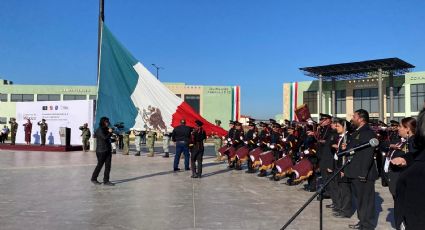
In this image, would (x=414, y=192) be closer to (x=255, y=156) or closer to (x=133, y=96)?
(x=255, y=156)

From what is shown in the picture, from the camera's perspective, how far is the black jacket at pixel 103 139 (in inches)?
421

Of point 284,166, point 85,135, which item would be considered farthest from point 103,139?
point 85,135

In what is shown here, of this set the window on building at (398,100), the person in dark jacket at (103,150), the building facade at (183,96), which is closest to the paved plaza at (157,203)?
the person in dark jacket at (103,150)

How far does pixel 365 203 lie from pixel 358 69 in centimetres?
5418

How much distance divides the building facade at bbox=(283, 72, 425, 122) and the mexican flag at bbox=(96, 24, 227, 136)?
4270 cm

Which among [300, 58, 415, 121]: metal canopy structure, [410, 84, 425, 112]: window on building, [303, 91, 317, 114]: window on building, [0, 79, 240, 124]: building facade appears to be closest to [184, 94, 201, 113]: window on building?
[0, 79, 240, 124]: building facade

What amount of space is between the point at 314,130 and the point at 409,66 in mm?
50276

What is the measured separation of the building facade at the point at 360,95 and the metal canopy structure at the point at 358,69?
3.87 feet

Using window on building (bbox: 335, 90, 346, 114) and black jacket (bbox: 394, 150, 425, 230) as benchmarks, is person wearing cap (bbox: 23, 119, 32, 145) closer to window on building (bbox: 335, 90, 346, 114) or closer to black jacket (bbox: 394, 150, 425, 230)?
black jacket (bbox: 394, 150, 425, 230)

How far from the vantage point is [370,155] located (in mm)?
6250

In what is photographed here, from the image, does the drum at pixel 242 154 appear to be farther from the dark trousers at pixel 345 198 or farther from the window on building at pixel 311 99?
the window on building at pixel 311 99

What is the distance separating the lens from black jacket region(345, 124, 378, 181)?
619 centimetres

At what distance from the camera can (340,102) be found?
62.2m

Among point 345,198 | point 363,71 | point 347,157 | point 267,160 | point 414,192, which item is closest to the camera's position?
point 414,192
